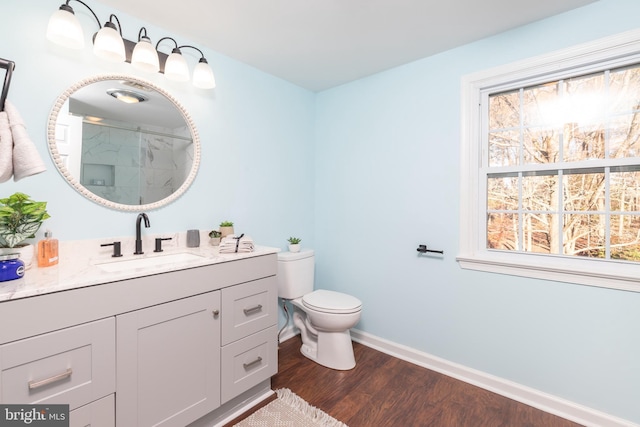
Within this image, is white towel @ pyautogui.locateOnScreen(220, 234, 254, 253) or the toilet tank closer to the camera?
white towel @ pyautogui.locateOnScreen(220, 234, 254, 253)

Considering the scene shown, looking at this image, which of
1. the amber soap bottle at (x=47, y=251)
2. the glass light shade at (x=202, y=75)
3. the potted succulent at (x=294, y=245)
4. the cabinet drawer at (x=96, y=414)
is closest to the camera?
the cabinet drawer at (x=96, y=414)

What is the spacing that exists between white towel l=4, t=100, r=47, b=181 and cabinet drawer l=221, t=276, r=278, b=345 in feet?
3.26

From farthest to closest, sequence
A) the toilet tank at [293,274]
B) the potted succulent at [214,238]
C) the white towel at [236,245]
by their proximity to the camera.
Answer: the toilet tank at [293,274] → the potted succulent at [214,238] → the white towel at [236,245]

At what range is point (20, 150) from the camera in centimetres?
120

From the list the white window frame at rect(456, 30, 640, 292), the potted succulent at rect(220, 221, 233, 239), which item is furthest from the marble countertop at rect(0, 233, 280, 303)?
the white window frame at rect(456, 30, 640, 292)

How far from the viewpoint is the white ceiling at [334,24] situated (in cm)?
162

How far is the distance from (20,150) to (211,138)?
1.05 meters

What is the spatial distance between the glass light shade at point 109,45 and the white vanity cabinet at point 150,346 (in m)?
1.21

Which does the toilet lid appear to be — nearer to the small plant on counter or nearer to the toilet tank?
the toilet tank

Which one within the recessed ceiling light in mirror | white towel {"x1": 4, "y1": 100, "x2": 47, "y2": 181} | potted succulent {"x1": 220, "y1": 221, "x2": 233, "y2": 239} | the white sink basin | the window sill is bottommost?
the window sill

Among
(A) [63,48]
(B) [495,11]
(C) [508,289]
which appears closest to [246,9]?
(A) [63,48]

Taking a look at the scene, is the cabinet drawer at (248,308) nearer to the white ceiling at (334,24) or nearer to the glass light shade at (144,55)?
the glass light shade at (144,55)

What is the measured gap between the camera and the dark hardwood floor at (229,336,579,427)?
5.43ft

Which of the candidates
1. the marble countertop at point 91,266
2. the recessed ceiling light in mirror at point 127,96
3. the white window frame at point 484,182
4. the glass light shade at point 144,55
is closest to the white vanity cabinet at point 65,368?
the marble countertop at point 91,266
